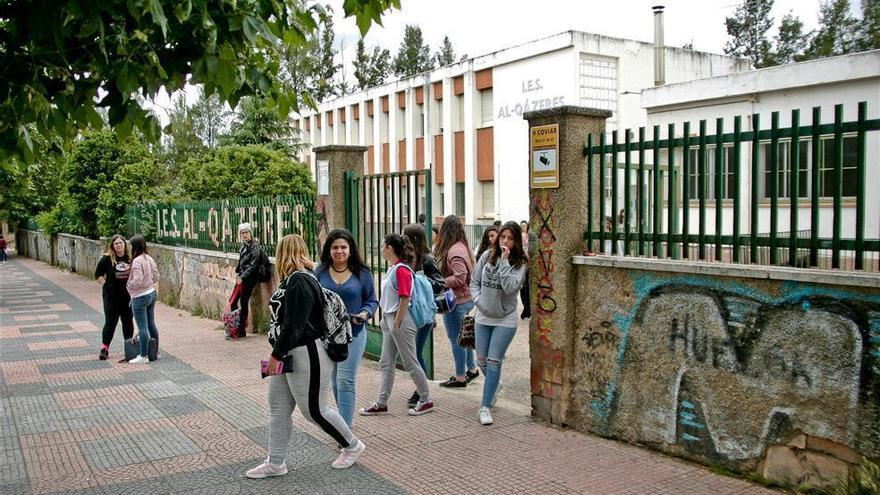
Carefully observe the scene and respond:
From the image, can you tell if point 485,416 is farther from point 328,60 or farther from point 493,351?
point 328,60

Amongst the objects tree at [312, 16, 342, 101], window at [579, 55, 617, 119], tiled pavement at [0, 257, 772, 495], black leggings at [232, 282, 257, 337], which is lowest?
tiled pavement at [0, 257, 772, 495]

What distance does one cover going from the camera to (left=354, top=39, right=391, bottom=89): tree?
58312 mm

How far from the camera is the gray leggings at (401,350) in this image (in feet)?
22.3

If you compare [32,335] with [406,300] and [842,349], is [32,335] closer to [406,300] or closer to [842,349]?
[406,300]

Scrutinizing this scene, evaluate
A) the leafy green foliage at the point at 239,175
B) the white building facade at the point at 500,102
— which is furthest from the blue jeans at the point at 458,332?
the white building facade at the point at 500,102

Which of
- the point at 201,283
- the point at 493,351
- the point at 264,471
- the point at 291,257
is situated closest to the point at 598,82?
the point at 201,283

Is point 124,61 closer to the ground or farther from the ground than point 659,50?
closer to the ground

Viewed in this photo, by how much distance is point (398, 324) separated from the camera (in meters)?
6.71

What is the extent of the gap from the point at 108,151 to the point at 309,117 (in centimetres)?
1873

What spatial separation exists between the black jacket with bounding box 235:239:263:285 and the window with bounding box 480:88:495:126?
16.8 m

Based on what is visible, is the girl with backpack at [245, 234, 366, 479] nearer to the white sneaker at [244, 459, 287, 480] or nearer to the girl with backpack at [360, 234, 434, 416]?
the white sneaker at [244, 459, 287, 480]

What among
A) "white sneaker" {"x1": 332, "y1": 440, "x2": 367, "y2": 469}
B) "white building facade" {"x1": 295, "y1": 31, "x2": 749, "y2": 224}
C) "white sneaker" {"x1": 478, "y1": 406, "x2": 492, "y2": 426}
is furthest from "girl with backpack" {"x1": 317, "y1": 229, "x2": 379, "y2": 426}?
"white building facade" {"x1": 295, "y1": 31, "x2": 749, "y2": 224}

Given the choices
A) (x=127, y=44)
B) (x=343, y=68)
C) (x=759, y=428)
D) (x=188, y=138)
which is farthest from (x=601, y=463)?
(x=188, y=138)

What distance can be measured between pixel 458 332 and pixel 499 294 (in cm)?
171
